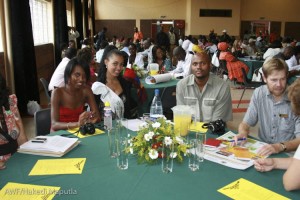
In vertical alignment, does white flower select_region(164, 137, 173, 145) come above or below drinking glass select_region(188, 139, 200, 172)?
above

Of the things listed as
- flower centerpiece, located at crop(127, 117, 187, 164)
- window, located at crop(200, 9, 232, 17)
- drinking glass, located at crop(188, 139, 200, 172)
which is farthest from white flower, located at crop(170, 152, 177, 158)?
window, located at crop(200, 9, 232, 17)

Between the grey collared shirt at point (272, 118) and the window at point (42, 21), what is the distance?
693 cm

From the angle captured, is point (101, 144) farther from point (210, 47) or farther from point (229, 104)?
point (210, 47)

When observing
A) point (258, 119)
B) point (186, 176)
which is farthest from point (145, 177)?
point (258, 119)

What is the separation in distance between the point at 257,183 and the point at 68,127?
150 cm

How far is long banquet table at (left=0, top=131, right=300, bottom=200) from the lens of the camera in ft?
4.56

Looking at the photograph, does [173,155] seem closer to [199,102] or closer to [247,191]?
[247,191]

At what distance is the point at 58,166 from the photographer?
1693 millimetres

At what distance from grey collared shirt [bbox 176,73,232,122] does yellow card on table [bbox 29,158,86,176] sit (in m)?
1.38

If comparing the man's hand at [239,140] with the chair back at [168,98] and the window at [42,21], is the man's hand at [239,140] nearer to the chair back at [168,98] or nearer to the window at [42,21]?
the chair back at [168,98]

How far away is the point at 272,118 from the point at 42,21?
8011mm

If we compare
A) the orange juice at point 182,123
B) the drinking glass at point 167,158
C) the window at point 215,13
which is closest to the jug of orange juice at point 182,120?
the orange juice at point 182,123

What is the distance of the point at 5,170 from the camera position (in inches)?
64.7

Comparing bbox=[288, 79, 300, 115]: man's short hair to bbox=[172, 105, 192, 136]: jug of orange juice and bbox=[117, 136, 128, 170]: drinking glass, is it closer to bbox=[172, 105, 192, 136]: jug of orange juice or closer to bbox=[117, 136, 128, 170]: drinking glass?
bbox=[172, 105, 192, 136]: jug of orange juice
